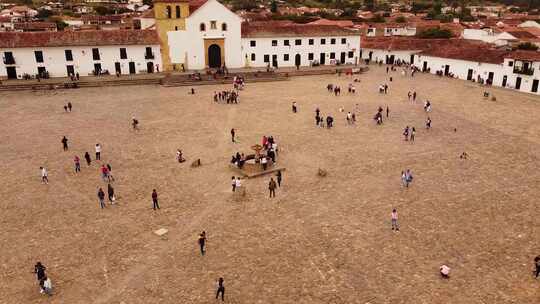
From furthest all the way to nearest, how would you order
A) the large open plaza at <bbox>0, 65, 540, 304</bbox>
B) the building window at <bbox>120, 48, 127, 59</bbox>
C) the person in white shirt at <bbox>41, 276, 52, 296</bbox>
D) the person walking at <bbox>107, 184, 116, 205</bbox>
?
1. the building window at <bbox>120, 48, 127, 59</bbox>
2. the person walking at <bbox>107, 184, 116, 205</bbox>
3. the large open plaza at <bbox>0, 65, 540, 304</bbox>
4. the person in white shirt at <bbox>41, 276, 52, 296</bbox>

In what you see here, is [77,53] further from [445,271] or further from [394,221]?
[445,271]

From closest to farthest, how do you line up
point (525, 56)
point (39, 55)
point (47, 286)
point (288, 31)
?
1. point (47, 286)
2. point (525, 56)
3. point (39, 55)
4. point (288, 31)

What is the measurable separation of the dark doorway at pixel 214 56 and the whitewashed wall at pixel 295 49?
3.36 meters

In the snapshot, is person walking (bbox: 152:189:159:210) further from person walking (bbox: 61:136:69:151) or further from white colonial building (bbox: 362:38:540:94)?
white colonial building (bbox: 362:38:540:94)

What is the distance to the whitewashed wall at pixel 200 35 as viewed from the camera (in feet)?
170

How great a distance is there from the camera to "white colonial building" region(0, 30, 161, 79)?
156ft

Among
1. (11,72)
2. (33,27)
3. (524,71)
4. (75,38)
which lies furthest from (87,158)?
(33,27)

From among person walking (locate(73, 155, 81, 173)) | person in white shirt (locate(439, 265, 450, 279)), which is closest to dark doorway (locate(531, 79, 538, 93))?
person in white shirt (locate(439, 265, 450, 279))

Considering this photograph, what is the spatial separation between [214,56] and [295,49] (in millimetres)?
11185

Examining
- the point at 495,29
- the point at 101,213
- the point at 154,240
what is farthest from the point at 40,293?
the point at 495,29

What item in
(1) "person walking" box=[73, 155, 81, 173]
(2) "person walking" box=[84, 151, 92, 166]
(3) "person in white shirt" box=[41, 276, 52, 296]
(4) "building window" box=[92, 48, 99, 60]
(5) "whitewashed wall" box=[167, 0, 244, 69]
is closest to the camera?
(3) "person in white shirt" box=[41, 276, 52, 296]

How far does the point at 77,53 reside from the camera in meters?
49.4

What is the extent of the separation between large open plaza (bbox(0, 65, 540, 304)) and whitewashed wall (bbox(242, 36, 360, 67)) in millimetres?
24119

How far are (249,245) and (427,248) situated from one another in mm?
6352
